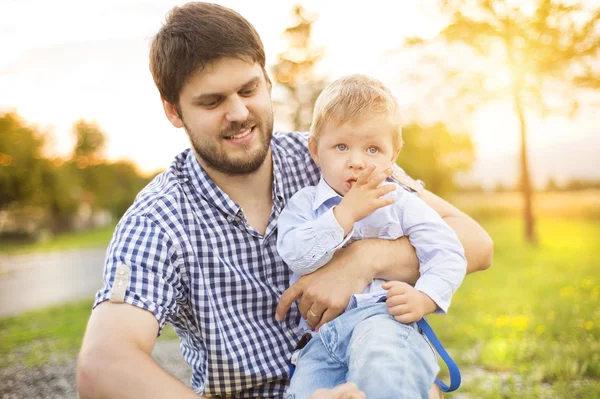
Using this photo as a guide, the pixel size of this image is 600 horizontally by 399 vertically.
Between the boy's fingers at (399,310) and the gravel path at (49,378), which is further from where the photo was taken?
the gravel path at (49,378)

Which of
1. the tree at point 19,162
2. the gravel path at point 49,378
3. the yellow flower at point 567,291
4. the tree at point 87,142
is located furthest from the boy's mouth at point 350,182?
the tree at point 87,142

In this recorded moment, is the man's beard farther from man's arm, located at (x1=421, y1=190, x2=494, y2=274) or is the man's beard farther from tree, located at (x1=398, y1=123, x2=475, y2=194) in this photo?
tree, located at (x1=398, y1=123, x2=475, y2=194)

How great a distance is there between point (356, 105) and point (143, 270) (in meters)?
0.98

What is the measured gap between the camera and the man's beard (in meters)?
2.34

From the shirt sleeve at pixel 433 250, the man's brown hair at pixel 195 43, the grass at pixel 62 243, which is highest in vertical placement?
the man's brown hair at pixel 195 43

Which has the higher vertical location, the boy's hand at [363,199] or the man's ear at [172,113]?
the man's ear at [172,113]

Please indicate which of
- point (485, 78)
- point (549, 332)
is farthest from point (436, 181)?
point (549, 332)

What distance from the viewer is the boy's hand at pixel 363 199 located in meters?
1.91

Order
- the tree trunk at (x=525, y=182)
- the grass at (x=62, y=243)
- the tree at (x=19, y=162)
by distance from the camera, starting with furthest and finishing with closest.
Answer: the grass at (x=62, y=243), the tree at (x=19, y=162), the tree trunk at (x=525, y=182)

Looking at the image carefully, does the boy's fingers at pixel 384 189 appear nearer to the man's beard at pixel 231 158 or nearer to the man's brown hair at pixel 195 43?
the man's beard at pixel 231 158

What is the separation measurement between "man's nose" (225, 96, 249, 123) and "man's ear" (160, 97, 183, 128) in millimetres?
318

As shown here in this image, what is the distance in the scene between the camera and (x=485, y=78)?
10.7 m

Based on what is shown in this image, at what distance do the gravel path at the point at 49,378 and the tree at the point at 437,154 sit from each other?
26.6 ft

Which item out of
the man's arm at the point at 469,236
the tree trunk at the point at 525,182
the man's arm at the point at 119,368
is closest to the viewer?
the man's arm at the point at 119,368
